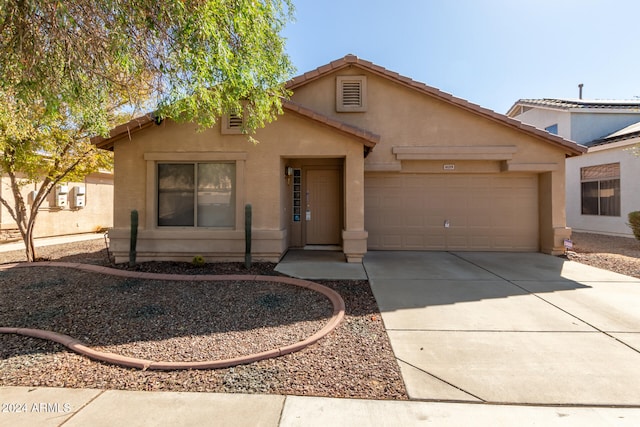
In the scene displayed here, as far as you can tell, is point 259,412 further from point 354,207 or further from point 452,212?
point 452,212

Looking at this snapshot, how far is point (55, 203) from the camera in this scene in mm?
13578

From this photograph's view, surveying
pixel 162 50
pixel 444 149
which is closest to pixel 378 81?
pixel 444 149

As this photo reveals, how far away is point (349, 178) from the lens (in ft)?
25.7

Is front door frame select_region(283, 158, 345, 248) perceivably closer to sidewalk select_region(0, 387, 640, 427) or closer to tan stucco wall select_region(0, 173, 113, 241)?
sidewalk select_region(0, 387, 640, 427)

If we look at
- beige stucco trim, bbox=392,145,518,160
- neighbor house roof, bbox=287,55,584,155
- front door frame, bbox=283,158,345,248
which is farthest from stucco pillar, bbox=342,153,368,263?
neighbor house roof, bbox=287,55,584,155

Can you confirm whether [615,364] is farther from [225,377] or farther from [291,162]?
[291,162]

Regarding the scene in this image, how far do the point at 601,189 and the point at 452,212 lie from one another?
942cm

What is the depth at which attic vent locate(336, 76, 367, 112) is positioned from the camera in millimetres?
9812

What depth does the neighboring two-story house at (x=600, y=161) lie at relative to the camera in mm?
12938

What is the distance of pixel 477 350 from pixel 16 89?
721 centimetres

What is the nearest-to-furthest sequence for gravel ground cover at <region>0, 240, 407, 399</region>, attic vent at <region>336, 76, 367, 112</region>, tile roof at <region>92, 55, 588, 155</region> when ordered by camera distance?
1. gravel ground cover at <region>0, 240, 407, 399</region>
2. tile roof at <region>92, 55, 588, 155</region>
3. attic vent at <region>336, 76, 367, 112</region>

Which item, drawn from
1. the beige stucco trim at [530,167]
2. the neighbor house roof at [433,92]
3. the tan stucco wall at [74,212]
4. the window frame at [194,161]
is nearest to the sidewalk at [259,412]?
the window frame at [194,161]

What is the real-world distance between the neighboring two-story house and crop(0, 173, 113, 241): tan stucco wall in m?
22.9

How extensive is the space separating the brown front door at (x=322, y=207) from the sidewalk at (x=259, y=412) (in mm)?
7266
